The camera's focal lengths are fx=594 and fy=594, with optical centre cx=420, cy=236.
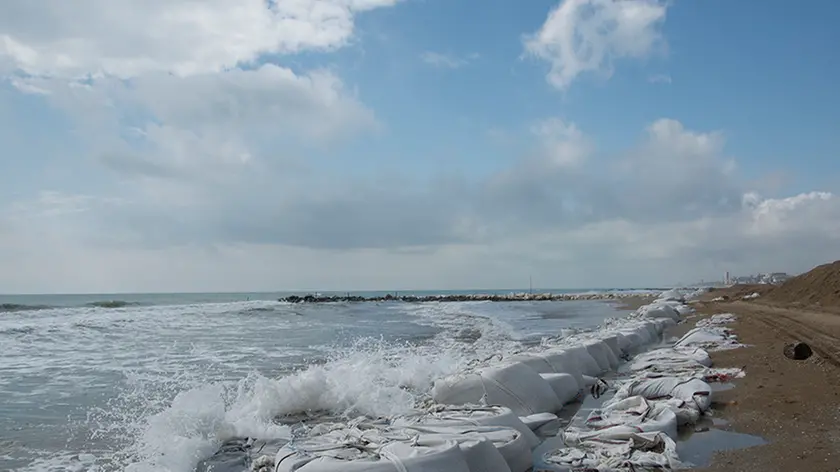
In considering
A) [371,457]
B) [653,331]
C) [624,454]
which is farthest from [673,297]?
[371,457]

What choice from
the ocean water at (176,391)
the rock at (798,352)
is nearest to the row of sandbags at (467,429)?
the ocean water at (176,391)

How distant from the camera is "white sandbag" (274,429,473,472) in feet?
12.9

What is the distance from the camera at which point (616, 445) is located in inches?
209

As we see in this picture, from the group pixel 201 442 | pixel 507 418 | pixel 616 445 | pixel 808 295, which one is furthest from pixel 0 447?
pixel 808 295

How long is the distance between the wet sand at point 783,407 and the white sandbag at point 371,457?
2205 mm

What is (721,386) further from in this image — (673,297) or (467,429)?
(673,297)

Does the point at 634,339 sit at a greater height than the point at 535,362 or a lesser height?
lesser

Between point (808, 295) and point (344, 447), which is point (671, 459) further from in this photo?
point (808, 295)

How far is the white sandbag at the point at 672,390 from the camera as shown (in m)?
6.74

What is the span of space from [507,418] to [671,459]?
1383 mm

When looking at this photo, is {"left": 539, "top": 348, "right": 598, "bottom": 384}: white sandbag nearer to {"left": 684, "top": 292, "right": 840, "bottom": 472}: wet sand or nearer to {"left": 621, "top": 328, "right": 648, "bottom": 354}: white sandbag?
{"left": 684, "top": 292, "right": 840, "bottom": 472}: wet sand

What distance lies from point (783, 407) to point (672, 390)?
1.14 meters

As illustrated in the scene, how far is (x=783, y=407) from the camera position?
6.58 metres

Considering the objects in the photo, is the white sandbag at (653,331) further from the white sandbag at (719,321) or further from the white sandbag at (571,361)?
the white sandbag at (571,361)
